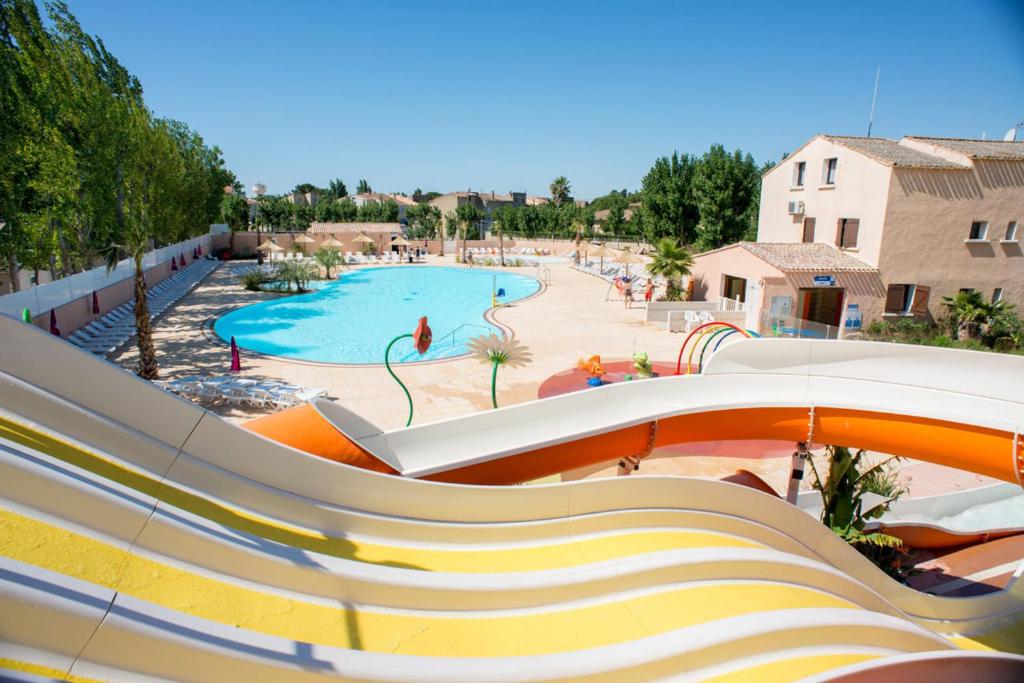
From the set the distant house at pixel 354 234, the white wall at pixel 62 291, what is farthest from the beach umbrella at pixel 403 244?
the white wall at pixel 62 291

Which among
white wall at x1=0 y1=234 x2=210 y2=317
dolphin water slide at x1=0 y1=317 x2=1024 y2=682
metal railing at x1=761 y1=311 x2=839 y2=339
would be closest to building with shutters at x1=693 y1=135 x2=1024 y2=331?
metal railing at x1=761 y1=311 x2=839 y2=339

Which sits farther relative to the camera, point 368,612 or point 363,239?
point 363,239

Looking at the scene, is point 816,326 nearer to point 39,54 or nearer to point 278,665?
point 278,665

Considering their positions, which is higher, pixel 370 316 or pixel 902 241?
pixel 902 241

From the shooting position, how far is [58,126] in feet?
62.1

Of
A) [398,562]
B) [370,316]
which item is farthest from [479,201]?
[398,562]

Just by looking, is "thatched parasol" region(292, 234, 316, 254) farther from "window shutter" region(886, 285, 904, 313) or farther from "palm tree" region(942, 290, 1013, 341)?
"palm tree" region(942, 290, 1013, 341)

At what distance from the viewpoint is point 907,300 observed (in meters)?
21.2

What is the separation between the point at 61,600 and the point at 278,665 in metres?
0.98

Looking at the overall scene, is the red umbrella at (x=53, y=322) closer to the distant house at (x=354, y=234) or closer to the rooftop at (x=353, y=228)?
the distant house at (x=354, y=234)

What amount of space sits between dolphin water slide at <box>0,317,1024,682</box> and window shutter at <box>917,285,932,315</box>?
16.3m

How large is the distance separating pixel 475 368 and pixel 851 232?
51.5ft

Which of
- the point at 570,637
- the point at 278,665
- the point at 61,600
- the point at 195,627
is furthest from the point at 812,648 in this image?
the point at 61,600

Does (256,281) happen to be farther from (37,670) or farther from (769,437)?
(37,670)
